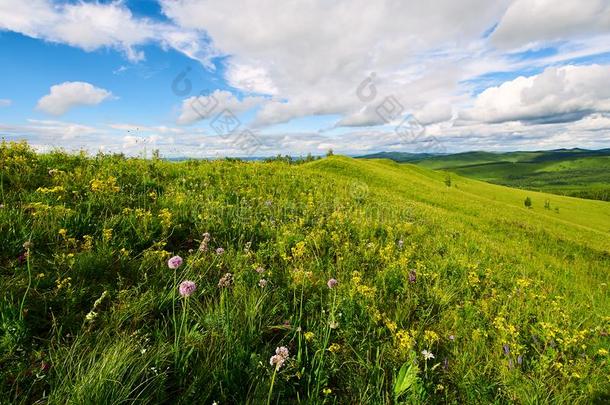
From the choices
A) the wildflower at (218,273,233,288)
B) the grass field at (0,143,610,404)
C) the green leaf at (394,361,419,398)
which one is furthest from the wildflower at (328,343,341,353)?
the wildflower at (218,273,233,288)

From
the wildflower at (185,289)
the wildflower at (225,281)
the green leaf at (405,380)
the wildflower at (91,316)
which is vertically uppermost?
the wildflower at (185,289)

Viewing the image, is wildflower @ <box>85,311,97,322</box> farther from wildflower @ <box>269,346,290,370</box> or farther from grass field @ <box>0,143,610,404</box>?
wildflower @ <box>269,346,290,370</box>

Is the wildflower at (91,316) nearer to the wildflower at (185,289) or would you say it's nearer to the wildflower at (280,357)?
the wildflower at (185,289)

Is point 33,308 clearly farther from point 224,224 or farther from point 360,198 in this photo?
point 360,198

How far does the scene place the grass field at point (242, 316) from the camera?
8.66 ft

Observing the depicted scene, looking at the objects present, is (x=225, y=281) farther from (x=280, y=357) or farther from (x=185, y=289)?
(x=280, y=357)

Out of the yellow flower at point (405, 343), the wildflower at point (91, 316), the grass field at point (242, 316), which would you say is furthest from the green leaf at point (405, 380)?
the wildflower at point (91, 316)

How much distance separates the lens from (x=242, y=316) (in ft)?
11.0

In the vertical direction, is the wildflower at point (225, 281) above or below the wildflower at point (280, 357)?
above

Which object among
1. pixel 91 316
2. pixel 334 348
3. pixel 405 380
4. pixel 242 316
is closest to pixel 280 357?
pixel 334 348

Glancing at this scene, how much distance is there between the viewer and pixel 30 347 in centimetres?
271

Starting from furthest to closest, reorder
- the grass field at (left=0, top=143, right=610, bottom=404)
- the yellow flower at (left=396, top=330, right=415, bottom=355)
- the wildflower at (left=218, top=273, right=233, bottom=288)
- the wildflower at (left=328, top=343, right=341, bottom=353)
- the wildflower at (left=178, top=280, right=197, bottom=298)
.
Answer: the wildflower at (left=218, top=273, right=233, bottom=288) → the yellow flower at (left=396, top=330, right=415, bottom=355) → the wildflower at (left=328, top=343, right=341, bottom=353) → the wildflower at (left=178, top=280, right=197, bottom=298) → the grass field at (left=0, top=143, right=610, bottom=404)

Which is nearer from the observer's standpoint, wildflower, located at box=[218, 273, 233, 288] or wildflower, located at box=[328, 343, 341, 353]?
wildflower, located at box=[328, 343, 341, 353]

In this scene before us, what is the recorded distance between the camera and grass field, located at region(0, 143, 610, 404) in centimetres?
264
